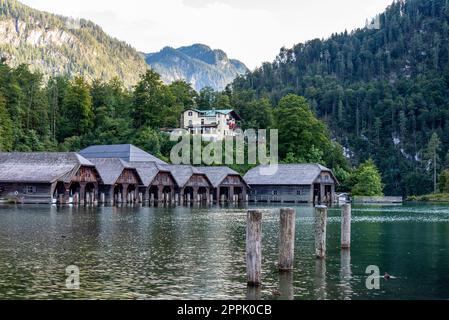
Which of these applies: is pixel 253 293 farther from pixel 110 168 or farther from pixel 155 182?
pixel 155 182

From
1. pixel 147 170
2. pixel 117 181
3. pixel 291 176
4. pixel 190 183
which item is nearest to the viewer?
pixel 117 181

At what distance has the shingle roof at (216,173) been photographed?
85562 millimetres

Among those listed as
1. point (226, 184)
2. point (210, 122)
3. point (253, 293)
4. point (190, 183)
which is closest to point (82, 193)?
point (190, 183)

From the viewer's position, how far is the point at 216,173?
8712cm

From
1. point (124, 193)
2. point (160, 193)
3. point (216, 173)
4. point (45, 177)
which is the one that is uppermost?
point (216, 173)

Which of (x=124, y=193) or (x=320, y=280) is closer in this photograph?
(x=320, y=280)

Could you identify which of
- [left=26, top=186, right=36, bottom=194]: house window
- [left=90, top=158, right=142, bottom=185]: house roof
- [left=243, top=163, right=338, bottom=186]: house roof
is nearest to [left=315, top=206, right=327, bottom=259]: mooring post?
[left=26, top=186, right=36, bottom=194]: house window

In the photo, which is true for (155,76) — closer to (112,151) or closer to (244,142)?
(244,142)

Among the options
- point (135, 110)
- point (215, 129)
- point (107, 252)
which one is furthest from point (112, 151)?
point (107, 252)

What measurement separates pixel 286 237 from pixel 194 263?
3875 millimetres

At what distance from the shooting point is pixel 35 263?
21188 millimetres
